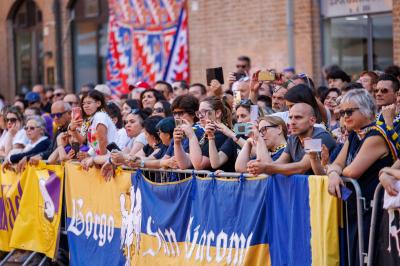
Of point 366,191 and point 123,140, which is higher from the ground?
point 123,140

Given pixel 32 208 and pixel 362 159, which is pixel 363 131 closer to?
pixel 362 159

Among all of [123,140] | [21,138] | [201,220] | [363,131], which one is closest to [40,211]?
[123,140]

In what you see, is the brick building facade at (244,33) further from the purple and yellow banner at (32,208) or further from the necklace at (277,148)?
→ the necklace at (277,148)

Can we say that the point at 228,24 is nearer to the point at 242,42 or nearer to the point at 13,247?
the point at 242,42

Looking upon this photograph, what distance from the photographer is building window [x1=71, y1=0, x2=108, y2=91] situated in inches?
973

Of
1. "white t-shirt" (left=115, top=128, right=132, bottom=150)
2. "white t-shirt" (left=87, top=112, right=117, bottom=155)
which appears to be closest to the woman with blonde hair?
"white t-shirt" (left=87, top=112, right=117, bottom=155)

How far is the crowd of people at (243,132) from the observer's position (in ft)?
24.7

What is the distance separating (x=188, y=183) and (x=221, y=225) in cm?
73

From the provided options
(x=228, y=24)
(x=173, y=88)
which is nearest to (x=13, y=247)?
(x=173, y=88)

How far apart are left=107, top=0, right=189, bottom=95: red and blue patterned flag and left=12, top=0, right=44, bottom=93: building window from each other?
5338mm

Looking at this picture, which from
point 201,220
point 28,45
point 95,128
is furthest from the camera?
point 28,45

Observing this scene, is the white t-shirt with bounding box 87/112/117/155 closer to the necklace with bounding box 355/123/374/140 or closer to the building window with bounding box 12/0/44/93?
the necklace with bounding box 355/123/374/140

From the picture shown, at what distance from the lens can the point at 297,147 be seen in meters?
8.36

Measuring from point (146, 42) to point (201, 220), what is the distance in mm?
12576
